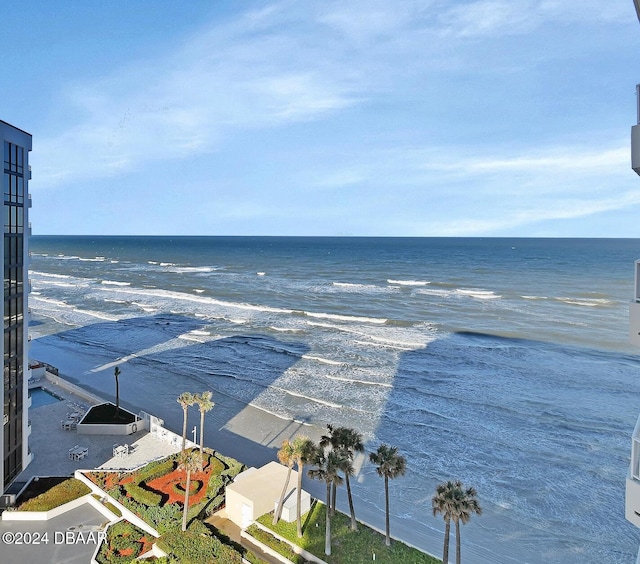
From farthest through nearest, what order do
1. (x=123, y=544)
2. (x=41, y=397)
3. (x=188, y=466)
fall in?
(x=41, y=397), (x=188, y=466), (x=123, y=544)

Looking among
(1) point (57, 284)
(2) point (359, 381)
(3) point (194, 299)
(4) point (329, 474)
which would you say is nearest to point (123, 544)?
(4) point (329, 474)

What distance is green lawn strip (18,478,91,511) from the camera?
19203 millimetres

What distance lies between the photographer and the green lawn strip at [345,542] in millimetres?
16734

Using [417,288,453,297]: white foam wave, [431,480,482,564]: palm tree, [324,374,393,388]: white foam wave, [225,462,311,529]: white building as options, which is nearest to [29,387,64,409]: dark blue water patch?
[225,462,311,529]: white building

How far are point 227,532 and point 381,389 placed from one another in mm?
18932

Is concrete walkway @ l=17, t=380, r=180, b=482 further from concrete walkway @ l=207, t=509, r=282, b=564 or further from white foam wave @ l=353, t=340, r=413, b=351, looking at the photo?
white foam wave @ l=353, t=340, r=413, b=351

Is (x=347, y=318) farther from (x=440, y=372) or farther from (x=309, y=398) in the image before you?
(x=309, y=398)

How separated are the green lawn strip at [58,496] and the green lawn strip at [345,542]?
8090 millimetres

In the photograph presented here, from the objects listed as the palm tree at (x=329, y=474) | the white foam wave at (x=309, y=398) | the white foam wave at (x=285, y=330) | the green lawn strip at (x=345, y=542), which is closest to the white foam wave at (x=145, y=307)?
the white foam wave at (x=285, y=330)

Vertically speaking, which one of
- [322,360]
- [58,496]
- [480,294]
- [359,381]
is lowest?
[58,496]

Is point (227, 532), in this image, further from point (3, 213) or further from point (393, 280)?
point (393, 280)

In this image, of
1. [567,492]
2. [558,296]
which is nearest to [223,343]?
[567,492]

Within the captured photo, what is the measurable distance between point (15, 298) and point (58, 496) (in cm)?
837

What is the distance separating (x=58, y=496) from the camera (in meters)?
20.0
